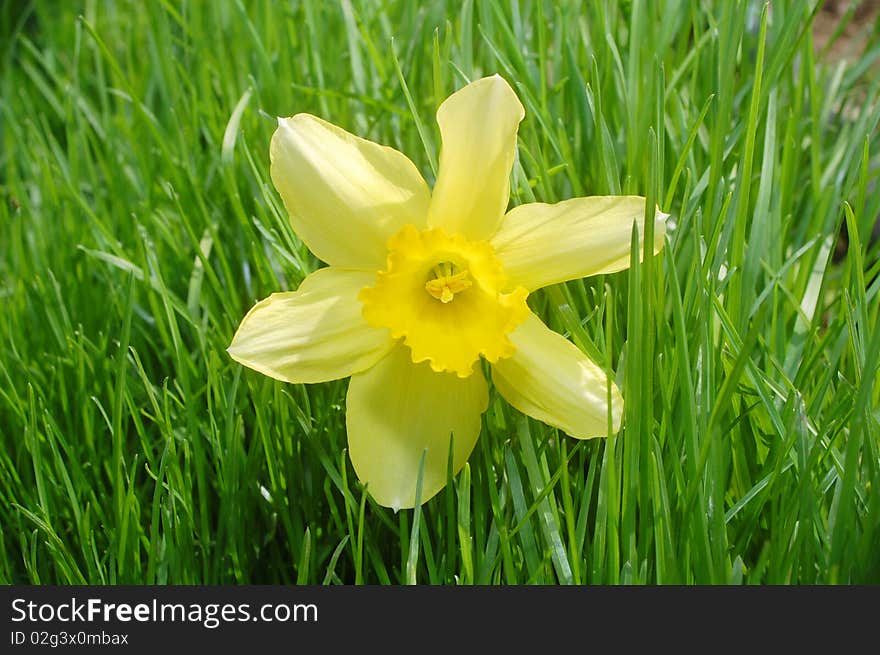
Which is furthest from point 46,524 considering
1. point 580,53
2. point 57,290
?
point 580,53

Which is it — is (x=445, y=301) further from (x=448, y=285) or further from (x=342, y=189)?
(x=342, y=189)

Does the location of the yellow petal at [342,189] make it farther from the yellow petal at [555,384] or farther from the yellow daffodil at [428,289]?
the yellow petal at [555,384]

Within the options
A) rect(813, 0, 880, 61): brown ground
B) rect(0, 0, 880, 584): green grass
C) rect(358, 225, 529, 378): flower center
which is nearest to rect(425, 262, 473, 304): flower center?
rect(358, 225, 529, 378): flower center

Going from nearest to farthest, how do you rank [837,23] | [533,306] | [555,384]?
[555,384] < [533,306] < [837,23]

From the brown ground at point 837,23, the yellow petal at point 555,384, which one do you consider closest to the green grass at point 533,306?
the yellow petal at point 555,384

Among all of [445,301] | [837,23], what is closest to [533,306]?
[445,301]

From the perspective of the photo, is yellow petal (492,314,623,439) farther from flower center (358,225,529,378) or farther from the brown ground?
the brown ground
